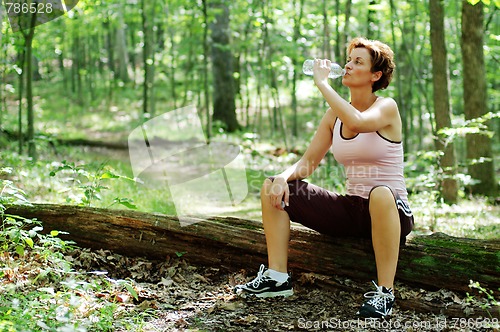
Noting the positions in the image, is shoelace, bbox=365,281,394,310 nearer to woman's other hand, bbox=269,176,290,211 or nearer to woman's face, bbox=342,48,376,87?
Answer: woman's other hand, bbox=269,176,290,211

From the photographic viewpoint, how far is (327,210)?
3498mm

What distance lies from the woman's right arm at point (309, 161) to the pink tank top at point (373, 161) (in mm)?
240

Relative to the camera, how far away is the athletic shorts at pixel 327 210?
3.47 meters

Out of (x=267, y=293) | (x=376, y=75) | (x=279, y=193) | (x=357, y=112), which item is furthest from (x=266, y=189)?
(x=376, y=75)

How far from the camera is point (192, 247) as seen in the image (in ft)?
13.1

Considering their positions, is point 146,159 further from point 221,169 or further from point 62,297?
point 62,297

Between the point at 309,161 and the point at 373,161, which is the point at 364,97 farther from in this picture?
the point at 309,161

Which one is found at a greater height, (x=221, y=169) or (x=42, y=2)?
(x=42, y=2)

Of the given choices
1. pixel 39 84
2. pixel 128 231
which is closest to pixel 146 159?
pixel 128 231

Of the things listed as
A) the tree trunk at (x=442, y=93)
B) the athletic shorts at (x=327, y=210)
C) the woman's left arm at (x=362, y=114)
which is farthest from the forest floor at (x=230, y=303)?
the tree trunk at (x=442, y=93)

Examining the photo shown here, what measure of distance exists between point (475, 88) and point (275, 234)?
6356mm

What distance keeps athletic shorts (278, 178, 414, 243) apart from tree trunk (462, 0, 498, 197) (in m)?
5.50

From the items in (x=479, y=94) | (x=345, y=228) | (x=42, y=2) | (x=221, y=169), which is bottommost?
(x=221, y=169)

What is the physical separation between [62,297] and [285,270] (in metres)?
1.44
